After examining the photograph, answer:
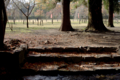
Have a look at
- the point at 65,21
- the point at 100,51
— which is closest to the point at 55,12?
the point at 65,21

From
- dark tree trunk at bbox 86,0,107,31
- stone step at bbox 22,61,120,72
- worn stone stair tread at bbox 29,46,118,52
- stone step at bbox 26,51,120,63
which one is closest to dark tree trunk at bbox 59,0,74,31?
dark tree trunk at bbox 86,0,107,31

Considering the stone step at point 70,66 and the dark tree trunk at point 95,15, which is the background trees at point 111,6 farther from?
the stone step at point 70,66

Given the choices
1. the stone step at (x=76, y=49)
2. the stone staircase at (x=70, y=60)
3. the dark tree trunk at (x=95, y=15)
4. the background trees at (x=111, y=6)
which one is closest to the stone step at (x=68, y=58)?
the stone staircase at (x=70, y=60)

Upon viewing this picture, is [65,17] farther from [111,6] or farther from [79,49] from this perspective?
[111,6]

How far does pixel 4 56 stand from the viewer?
4.73 meters

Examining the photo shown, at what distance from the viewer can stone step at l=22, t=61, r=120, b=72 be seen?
482 cm

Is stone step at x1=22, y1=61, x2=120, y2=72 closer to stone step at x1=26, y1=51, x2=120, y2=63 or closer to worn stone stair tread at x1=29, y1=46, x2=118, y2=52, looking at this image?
stone step at x1=26, y1=51, x2=120, y2=63

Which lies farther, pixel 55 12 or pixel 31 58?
pixel 55 12

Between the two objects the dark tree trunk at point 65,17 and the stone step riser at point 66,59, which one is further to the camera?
the dark tree trunk at point 65,17

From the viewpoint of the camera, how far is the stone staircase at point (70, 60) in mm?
4910

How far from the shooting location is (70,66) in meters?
5.13

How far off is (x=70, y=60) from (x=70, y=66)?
381mm

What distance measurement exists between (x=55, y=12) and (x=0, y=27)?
51954 mm

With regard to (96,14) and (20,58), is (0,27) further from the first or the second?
(96,14)
